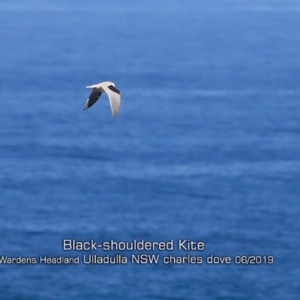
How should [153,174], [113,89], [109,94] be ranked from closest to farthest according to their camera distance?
[109,94] → [113,89] → [153,174]

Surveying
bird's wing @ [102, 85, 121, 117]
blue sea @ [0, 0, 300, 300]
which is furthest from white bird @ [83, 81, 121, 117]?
blue sea @ [0, 0, 300, 300]

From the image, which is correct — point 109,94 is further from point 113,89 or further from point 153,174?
point 153,174

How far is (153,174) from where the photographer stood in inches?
1486

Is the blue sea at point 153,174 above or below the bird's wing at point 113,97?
below

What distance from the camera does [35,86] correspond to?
63.1m

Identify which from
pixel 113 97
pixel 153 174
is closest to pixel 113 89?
pixel 113 97

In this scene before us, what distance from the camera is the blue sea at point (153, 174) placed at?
27.1m

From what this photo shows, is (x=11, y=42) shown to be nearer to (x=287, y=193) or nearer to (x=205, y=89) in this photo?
(x=205, y=89)

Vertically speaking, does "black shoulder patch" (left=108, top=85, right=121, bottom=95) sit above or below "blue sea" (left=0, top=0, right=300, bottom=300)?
above

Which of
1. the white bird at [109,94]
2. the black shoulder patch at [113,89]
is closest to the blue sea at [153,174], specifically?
the white bird at [109,94]

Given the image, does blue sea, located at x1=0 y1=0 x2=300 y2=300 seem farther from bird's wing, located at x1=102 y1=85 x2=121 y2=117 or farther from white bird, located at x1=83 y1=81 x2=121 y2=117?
bird's wing, located at x1=102 y1=85 x2=121 y2=117

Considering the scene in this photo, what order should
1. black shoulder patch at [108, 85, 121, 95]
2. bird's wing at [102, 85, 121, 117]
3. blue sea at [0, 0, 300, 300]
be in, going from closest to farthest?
1. bird's wing at [102, 85, 121, 117]
2. black shoulder patch at [108, 85, 121, 95]
3. blue sea at [0, 0, 300, 300]

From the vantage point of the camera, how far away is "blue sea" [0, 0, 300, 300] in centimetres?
2714

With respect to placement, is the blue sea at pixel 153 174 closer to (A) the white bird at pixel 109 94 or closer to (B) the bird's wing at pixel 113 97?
(A) the white bird at pixel 109 94
